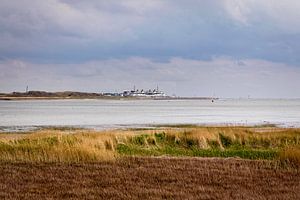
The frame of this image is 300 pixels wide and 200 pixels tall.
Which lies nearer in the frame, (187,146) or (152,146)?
(152,146)

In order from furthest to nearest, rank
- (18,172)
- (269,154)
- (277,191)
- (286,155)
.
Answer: (269,154)
(286,155)
(18,172)
(277,191)

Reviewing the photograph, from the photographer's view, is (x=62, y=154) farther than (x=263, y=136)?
No

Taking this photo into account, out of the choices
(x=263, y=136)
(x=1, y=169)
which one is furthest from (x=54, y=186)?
(x=263, y=136)

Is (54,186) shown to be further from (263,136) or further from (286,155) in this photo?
(263,136)

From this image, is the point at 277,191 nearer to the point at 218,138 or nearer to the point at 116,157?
the point at 116,157

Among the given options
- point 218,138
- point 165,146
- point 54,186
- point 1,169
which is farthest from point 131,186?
point 218,138

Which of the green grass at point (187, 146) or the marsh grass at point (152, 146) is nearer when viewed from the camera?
the marsh grass at point (152, 146)

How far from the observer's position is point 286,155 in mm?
17203

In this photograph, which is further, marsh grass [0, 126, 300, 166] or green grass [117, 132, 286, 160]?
green grass [117, 132, 286, 160]

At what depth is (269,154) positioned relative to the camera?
21.6m

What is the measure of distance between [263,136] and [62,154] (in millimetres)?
14856

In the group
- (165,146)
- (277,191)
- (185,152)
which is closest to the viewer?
(277,191)

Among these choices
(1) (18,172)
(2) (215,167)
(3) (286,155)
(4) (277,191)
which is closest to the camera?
(4) (277,191)

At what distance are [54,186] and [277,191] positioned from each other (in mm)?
5739
